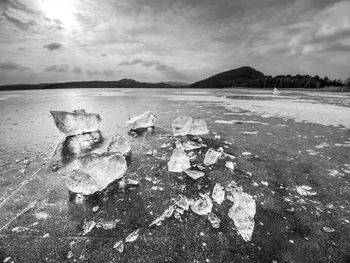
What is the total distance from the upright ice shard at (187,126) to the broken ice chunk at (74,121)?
2.67 meters

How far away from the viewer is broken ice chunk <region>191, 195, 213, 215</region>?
7.98ft

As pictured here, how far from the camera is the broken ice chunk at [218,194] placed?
2688 millimetres

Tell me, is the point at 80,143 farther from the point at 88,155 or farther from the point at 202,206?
the point at 202,206

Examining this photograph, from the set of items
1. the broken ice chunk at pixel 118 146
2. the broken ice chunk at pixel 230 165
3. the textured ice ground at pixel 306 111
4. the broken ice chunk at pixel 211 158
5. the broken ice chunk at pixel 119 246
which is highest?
the broken ice chunk at pixel 118 146

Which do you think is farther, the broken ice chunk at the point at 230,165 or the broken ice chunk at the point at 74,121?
the broken ice chunk at the point at 74,121

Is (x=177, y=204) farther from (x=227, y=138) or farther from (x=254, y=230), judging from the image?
(x=227, y=138)

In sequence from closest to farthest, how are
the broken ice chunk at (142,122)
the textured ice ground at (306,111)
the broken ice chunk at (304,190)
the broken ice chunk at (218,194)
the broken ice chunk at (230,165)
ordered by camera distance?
the broken ice chunk at (218,194) < the broken ice chunk at (304,190) < the broken ice chunk at (230,165) < the broken ice chunk at (142,122) < the textured ice ground at (306,111)

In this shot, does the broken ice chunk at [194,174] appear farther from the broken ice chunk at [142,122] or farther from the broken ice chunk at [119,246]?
the broken ice chunk at [142,122]

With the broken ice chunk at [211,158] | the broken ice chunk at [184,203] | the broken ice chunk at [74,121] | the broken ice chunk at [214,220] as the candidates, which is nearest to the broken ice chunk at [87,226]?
the broken ice chunk at [184,203]

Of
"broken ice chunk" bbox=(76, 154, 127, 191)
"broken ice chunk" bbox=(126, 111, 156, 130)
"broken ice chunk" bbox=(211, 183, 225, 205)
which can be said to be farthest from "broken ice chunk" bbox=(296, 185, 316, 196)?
"broken ice chunk" bbox=(126, 111, 156, 130)

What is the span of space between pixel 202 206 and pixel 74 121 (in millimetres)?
4881

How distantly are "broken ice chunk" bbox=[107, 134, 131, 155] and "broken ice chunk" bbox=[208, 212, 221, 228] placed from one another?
2.44m

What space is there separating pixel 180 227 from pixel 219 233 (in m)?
0.43

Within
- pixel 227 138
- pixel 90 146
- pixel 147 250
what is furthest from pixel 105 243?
pixel 227 138
